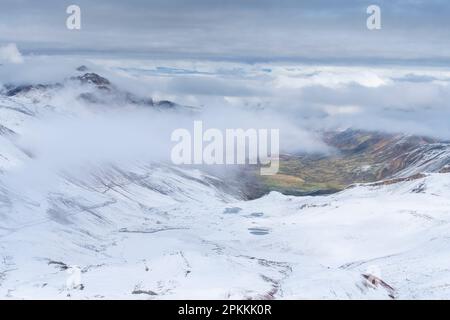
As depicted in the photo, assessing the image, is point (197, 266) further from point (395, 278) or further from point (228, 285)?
point (395, 278)

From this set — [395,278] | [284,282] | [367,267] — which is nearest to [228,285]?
[284,282]
